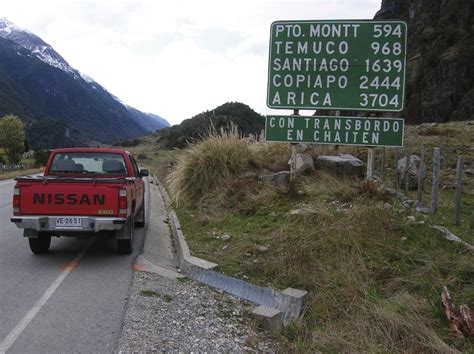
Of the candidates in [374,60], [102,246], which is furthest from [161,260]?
[374,60]

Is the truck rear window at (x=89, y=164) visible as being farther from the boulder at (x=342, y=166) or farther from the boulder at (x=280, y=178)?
the boulder at (x=342, y=166)

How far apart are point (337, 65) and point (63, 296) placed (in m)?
6.93

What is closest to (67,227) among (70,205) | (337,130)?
(70,205)

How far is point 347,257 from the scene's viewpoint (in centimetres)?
598

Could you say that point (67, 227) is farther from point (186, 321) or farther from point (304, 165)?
point (304, 165)

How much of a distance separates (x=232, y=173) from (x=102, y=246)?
4.58 meters

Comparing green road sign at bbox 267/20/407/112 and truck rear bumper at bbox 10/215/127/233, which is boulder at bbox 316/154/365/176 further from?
truck rear bumper at bbox 10/215/127/233

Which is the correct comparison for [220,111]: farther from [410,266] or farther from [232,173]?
[410,266]

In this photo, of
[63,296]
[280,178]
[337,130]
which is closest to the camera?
[63,296]

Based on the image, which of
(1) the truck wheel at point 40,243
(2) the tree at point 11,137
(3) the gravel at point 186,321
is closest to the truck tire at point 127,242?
(1) the truck wheel at point 40,243

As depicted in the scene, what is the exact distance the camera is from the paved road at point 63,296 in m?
4.48

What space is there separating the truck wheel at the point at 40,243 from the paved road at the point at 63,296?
12 centimetres

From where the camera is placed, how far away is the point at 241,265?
6781 mm

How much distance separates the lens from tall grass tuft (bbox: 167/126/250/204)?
40.5ft
